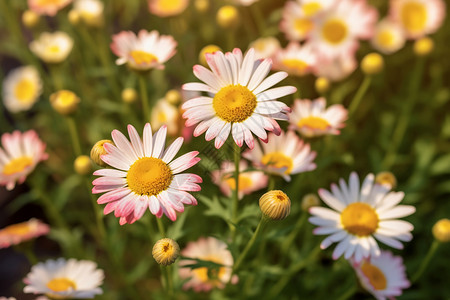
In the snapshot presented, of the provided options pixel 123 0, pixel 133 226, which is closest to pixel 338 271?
pixel 133 226

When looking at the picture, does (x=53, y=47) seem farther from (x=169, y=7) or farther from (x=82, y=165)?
(x=82, y=165)

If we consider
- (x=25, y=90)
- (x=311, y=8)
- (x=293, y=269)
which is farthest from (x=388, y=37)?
(x=25, y=90)

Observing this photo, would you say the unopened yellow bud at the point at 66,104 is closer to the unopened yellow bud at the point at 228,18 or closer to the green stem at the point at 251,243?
the unopened yellow bud at the point at 228,18

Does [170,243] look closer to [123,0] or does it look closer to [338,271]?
[338,271]

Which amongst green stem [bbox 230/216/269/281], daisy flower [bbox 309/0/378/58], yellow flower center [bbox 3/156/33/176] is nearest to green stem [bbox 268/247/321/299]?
green stem [bbox 230/216/269/281]

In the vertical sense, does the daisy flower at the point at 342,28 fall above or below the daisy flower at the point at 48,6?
below

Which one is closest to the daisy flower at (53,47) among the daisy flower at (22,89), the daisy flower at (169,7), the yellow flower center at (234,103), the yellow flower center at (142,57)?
the daisy flower at (22,89)

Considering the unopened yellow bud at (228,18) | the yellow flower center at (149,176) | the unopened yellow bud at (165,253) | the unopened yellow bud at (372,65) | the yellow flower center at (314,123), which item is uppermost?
the unopened yellow bud at (228,18)
